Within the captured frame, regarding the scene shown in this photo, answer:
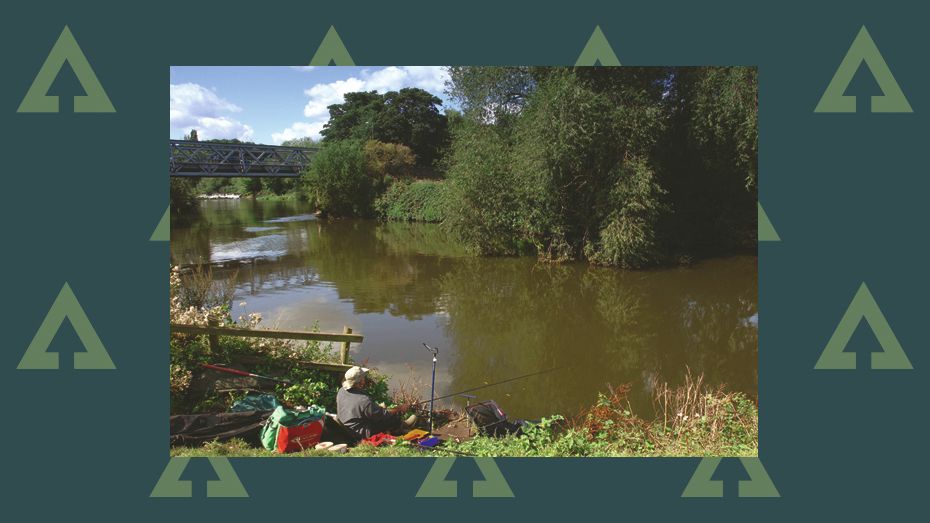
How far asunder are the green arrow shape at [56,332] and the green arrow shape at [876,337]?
3.28 metres

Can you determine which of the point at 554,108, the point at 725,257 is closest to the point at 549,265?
the point at 554,108

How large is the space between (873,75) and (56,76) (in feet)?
12.0

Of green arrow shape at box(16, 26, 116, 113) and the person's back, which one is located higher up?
green arrow shape at box(16, 26, 116, 113)

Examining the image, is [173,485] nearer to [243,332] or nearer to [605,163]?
[243,332]

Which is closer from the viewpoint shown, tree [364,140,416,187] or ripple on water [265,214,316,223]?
ripple on water [265,214,316,223]

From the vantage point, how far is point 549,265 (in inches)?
716

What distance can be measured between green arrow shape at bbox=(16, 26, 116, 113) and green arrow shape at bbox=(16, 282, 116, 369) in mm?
780

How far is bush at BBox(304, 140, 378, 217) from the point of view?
116 feet

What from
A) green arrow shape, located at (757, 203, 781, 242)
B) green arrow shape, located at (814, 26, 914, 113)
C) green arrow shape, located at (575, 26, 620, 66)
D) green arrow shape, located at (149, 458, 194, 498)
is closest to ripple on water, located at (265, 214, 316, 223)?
green arrow shape, located at (149, 458, 194, 498)

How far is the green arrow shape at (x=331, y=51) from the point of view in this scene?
2.67 m

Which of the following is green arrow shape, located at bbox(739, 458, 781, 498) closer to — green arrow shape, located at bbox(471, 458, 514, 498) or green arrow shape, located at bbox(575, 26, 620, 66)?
green arrow shape, located at bbox(471, 458, 514, 498)

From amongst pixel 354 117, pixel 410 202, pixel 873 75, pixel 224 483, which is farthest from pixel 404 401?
pixel 354 117

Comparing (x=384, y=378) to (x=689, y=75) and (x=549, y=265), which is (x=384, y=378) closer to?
(x=549, y=265)

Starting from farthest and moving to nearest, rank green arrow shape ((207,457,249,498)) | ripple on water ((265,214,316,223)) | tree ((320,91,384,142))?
tree ((320,91,384,142)) < ripple on water ((265,214,316,223)) < green arrow shape ((207,457,249,498))
